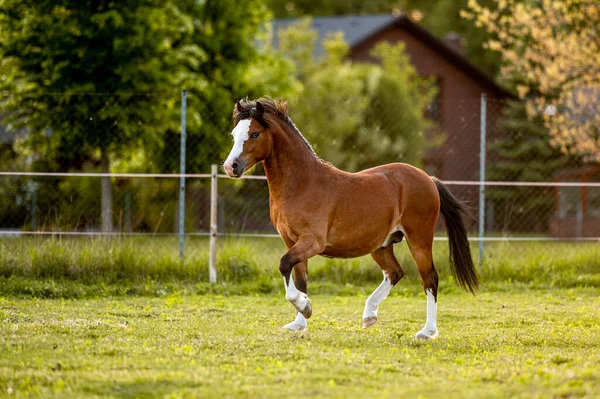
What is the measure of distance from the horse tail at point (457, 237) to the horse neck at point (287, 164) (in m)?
1.58

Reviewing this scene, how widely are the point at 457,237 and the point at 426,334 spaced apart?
1383mm

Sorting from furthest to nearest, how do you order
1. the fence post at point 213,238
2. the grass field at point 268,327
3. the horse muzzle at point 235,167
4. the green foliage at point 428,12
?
the green foliage at point 428,12, the fence post at point 213,238, the horse muzzle at point 235,167, the grass field at point 268,327

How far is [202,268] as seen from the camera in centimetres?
1132

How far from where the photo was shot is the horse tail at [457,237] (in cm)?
827

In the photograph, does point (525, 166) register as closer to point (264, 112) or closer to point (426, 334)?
point (426, 334)

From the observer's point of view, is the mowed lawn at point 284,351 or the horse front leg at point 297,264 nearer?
the mowed lawn at point 284,351

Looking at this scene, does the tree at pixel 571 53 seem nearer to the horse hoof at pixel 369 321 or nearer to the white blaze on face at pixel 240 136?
the horse hoof at pixel 369 321

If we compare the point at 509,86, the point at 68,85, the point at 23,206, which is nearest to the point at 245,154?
the point at 23,206

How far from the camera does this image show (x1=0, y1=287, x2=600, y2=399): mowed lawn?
5.03m

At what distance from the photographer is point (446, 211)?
831 centimetres

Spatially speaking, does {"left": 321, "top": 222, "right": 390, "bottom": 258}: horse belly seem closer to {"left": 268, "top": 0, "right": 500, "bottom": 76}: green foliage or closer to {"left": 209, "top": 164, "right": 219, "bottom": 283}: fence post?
{"left": 209, "top": 164, "right": 219, "bottom": 283}: fence post

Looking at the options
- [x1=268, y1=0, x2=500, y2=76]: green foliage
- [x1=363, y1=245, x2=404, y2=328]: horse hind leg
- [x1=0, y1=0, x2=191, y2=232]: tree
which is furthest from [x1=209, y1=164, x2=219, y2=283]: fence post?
[x1=268, y1=0, x2=500, y2=76]: green foliage

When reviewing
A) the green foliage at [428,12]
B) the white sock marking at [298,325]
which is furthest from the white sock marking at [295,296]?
the green foliage at [428,12]

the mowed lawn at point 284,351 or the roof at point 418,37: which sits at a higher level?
the roof at point 418,37
